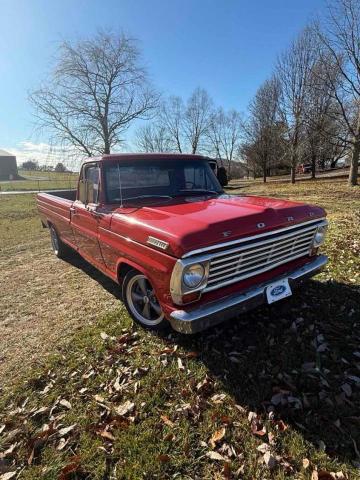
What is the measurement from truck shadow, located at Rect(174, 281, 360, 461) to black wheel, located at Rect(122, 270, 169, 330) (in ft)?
1.16

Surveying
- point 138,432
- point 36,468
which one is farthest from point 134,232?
point 36,468

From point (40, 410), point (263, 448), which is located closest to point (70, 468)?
point (40, 410)

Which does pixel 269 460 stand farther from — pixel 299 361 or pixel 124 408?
pixel 124 408

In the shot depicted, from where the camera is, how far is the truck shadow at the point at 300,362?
2.64m

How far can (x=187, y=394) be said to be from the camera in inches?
119

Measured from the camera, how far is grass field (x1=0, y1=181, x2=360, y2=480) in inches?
95.1

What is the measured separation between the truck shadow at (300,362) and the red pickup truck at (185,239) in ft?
1.85

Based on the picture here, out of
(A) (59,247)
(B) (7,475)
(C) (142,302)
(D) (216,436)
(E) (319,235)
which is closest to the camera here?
(B) (7,475)

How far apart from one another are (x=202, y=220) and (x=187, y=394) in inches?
65.7

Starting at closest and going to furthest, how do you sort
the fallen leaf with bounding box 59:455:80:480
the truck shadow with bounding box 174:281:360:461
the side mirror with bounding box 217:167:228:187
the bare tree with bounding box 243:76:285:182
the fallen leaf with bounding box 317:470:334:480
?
the fallen leaf with bounding box 317:470:334:480, the fallen leaf with bounding box 59:455:80:480, the truck shadow with bounding box 174:281:360:461, the side mirror with bounding box 217:167:228:187, the bare tree with bounding box 243:76:285:182

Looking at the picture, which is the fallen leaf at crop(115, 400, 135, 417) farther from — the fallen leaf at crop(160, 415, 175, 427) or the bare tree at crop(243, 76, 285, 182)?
the bare tree at crop(243, 76, 285, 182)

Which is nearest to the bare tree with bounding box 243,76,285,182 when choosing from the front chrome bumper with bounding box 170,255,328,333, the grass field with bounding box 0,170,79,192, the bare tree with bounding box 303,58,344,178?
the bare tree with bounding box 303,58,344,178

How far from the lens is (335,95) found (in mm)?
17734

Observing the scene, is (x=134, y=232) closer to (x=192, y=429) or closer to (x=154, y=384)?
(x=154, y=384)
